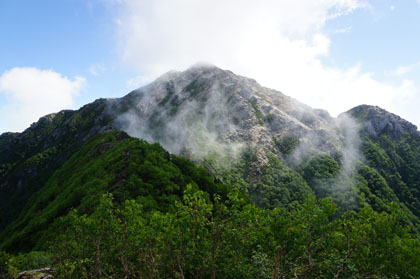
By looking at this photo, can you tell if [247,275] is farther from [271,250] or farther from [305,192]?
[305,192]

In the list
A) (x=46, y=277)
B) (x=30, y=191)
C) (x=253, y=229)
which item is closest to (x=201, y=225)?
(x=253, y=229)

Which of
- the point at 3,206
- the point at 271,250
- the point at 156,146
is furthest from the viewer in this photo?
the point at 3,206

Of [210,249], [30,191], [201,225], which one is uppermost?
[201,225]

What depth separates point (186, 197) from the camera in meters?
14.9

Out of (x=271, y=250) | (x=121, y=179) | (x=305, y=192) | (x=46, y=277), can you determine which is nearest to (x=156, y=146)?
(x=121, y=179)

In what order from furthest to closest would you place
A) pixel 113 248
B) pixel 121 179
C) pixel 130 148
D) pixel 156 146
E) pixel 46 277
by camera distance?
1. pixel 156 146
2. pixel 130 148
3. pixel 121 179
4. pixel 46 277
5. pixel 113 248

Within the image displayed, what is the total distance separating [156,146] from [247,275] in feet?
363

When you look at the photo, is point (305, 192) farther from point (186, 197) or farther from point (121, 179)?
point (186, 197)

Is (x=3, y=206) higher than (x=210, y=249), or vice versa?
(x=210, y=249)

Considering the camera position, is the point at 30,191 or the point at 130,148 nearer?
the point at 130,148

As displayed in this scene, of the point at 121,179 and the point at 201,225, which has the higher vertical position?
the point at 201,225

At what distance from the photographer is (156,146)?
121438 mm

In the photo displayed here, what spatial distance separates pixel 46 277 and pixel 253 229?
77.8ft

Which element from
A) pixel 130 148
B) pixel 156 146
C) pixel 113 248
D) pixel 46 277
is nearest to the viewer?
pixel 113 248
